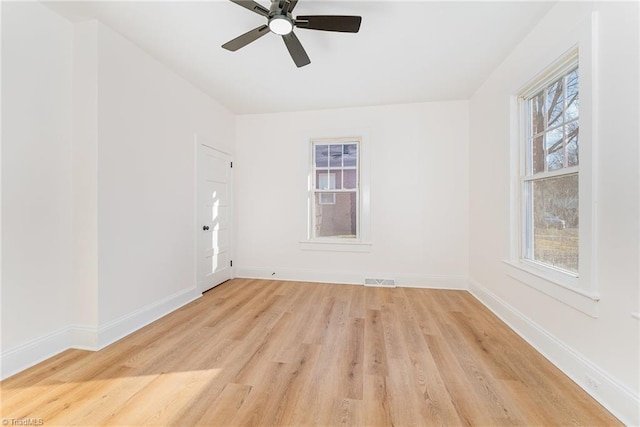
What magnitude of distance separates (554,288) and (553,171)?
912 mm

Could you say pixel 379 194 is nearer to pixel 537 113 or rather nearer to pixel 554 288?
pixel 537 113

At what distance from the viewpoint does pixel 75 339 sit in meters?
2.20

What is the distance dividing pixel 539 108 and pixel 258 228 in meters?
3.79

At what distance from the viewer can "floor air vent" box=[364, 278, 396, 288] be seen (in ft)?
12.7

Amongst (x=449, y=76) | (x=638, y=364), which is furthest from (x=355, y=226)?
(x=638, y=364)

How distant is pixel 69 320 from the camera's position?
2.20m

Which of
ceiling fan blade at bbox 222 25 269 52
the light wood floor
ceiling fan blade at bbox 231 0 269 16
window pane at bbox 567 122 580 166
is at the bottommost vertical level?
the light wood floor

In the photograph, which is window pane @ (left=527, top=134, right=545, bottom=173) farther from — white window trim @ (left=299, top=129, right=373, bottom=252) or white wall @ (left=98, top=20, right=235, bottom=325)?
white wall @ (left=98, top=20, right=235, bottom=325)

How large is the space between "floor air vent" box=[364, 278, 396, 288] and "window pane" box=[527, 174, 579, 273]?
1793 millimetres

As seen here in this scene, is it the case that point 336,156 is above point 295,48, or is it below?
below

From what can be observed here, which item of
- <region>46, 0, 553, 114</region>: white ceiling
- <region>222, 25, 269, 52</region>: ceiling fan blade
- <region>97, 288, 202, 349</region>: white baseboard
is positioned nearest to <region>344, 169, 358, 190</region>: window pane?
<region>46, 0, 553, 114</region>: white ceiling

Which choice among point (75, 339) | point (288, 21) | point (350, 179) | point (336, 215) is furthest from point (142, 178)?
point (350, 179)

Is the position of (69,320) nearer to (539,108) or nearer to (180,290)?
(180,290)

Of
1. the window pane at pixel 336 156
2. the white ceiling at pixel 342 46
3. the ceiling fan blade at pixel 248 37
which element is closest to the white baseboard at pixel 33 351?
the white ceiling at pixel 342 46
